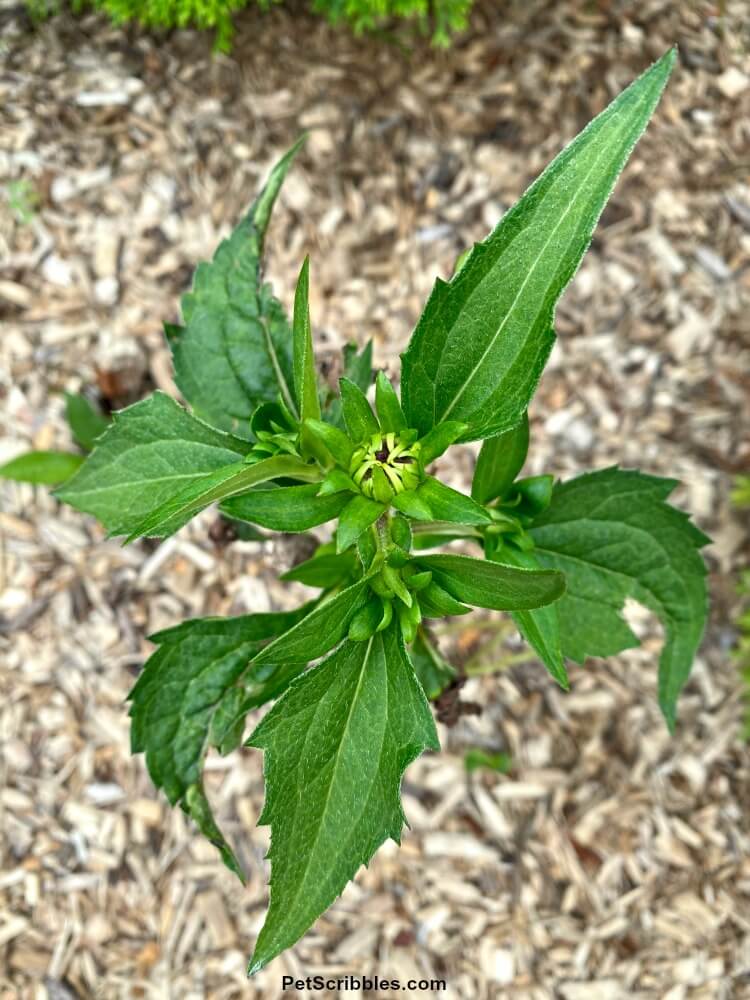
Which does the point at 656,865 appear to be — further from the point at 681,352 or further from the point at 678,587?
the point at 681,352

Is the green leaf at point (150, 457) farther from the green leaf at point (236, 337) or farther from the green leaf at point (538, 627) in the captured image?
the green leaf at point (538, 627)

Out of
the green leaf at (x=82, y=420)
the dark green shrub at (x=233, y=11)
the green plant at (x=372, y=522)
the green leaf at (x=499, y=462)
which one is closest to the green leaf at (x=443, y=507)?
the green plant at (x=372, y=522)

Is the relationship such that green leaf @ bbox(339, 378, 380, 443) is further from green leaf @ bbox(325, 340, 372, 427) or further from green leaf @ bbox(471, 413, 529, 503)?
green leaf @ bbox(325, 340, 372, 427)

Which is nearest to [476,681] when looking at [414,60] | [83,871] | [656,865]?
[656,865]

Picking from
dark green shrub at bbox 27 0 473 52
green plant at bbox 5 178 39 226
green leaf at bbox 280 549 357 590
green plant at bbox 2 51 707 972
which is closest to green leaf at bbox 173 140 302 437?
green plant at bbox 2 51 707 972

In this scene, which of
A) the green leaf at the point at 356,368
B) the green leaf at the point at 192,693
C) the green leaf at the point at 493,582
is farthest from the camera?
the green leaf at the point at 356,368

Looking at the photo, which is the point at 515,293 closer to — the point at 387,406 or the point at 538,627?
the point at 387,406
